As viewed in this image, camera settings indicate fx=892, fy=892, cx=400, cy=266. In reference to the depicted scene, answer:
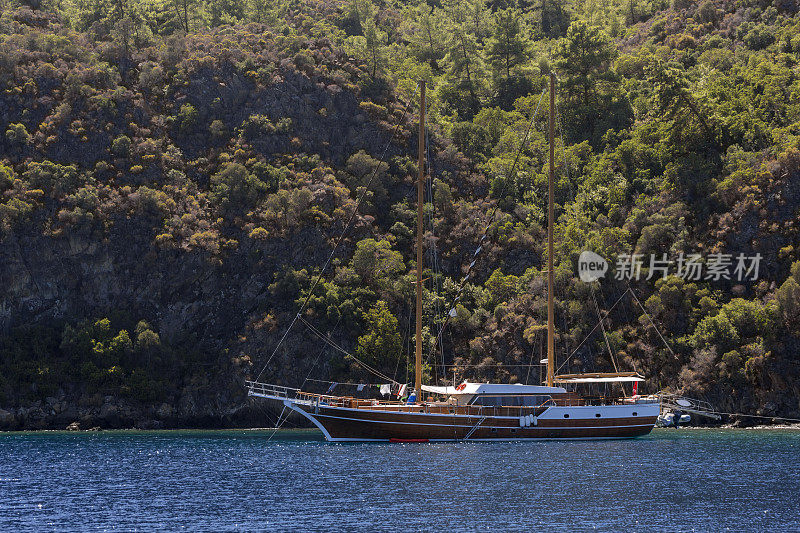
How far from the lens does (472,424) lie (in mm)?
61562

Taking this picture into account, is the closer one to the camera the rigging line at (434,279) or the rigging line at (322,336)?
the rigging line at (322,336)

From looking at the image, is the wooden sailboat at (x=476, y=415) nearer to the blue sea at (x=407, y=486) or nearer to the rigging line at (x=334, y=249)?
the blue sea at (x=407, y=486)

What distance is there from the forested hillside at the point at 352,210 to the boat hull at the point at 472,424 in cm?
975

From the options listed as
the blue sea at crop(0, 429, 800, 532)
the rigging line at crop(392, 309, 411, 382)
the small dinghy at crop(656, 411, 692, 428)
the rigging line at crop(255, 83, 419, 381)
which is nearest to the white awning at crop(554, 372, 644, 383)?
the blue sea at crop(0, 429, 800, 532)

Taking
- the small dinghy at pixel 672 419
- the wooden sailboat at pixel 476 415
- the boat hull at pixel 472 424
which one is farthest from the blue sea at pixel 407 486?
the small dinghy at pixel 672 419

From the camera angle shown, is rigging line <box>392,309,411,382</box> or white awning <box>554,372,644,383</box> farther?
rigging line <box>392,309,411,382</box>

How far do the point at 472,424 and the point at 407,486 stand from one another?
63.2 feet

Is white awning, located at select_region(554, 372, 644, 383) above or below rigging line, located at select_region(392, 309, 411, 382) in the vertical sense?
below

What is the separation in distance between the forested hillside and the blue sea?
731 inches

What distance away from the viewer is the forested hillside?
8112cm

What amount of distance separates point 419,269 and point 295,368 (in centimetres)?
2322

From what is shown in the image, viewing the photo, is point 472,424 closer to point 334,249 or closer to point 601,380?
point 601,380

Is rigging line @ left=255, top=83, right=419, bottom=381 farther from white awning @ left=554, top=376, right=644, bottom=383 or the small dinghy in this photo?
the small dinghy

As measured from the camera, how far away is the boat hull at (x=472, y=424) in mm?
60750
